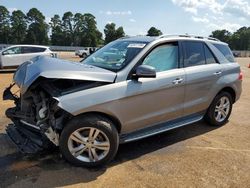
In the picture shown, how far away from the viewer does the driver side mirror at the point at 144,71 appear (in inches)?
187

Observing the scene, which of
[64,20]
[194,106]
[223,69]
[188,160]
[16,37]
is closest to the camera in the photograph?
[188,160]

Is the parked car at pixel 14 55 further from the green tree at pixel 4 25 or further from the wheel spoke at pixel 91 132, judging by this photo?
the green tree at pixel 4 25

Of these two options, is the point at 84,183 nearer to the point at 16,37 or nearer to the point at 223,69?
the point at 223,69

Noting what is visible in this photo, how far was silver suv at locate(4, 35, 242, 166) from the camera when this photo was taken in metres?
4.45

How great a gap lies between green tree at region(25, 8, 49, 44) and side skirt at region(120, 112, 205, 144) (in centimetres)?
9197

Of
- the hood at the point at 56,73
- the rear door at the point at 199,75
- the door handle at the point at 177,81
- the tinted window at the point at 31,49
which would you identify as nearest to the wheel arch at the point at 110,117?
the hood at the point at 56,73

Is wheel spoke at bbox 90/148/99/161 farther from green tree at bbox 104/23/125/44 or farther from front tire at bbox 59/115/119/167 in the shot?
green tree at bbox 104/23/125/44

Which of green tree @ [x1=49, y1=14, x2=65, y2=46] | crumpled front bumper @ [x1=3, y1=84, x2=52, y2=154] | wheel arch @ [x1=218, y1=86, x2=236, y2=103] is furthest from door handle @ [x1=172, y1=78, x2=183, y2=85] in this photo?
green tree @ [x1=49, y1=14, x2=65, y2=46]

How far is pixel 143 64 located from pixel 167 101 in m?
0.73

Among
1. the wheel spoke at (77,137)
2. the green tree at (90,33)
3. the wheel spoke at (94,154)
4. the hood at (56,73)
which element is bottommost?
the wheel spoke at (94,154)

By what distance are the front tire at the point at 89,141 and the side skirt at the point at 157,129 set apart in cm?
31

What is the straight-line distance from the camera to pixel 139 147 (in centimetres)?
545

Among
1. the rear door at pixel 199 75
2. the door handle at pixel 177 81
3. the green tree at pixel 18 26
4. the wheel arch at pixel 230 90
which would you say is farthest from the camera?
the green tree at pixel 18 26

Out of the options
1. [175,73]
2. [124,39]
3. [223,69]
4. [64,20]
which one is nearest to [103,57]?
[124,39]
